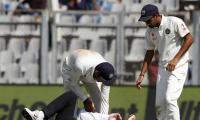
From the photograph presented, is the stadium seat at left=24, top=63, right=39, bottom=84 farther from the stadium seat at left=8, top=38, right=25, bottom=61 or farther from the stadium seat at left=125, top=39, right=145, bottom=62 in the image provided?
the stadium seat at left=125, top=39, right=145, bottom=62

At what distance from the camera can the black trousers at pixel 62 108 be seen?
8.96m

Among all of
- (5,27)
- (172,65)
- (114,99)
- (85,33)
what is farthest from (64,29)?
(172,65)

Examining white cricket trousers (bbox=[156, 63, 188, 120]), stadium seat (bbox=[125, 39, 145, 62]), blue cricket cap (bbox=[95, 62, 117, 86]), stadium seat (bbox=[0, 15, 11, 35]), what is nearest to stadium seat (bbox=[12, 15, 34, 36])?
stadium seat (bbox=[0, 15, 11, 35])

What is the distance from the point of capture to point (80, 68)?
921 centimetres

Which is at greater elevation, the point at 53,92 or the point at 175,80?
the point at 175,80

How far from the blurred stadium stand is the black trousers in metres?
3.70

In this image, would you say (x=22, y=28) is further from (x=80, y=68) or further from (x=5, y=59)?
(x=80, y=68)

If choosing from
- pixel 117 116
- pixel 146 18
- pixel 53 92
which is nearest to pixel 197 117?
pixel 53 92

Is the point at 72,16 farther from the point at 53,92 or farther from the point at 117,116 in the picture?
the point at 117,116

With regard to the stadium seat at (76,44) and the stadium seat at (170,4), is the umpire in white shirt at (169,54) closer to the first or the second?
the stadium seat at (76,44)

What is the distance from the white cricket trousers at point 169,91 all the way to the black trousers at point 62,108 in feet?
3.89

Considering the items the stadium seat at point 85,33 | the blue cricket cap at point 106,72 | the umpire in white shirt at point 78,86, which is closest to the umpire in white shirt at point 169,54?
the umpire in white shirt at point 78,86

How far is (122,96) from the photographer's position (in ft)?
39.9

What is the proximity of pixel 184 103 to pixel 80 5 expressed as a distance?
352 centimetres
